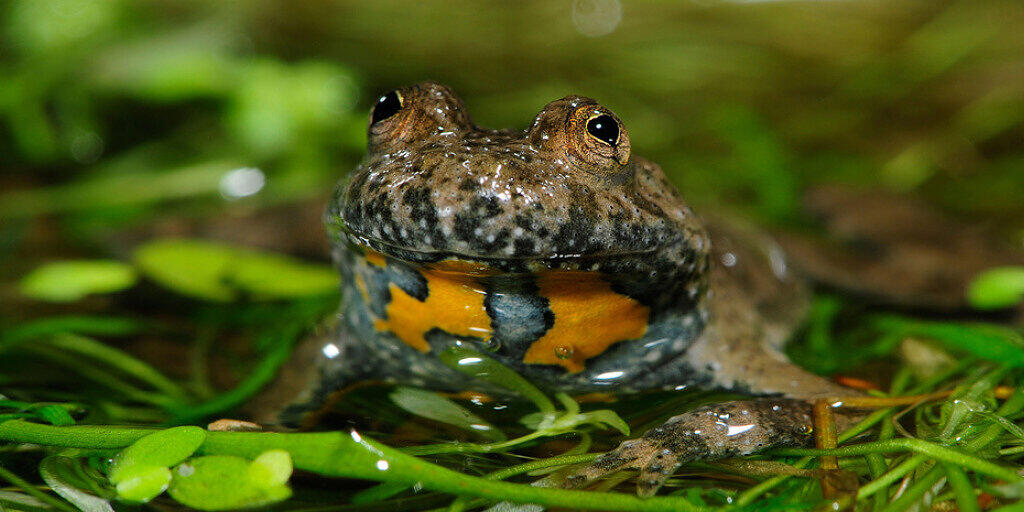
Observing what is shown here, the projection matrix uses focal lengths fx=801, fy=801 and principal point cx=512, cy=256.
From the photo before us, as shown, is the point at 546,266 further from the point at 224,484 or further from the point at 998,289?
the point at 998,289

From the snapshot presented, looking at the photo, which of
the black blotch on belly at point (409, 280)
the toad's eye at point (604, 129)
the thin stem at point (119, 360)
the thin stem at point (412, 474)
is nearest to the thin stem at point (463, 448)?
the thin stem at point (412, 474)

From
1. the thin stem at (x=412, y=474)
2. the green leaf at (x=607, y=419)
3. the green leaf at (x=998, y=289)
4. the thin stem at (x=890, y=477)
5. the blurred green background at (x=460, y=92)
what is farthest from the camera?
the blurred green background at (x=460, y=92)

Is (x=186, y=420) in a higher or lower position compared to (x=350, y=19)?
lower

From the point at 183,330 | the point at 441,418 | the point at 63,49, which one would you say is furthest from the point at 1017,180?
the point at 63,49

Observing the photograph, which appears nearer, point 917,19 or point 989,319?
point 989,319

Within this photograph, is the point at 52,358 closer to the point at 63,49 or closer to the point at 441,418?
the point at 441,418

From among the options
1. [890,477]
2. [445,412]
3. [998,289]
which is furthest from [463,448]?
[998,289]

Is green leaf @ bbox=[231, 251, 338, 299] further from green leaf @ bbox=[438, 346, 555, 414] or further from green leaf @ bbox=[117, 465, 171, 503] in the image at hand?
green leaf @ bbox=[117, 465, 171, 503]

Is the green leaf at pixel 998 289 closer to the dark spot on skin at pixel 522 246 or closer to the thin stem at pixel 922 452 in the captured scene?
the thin stem at pixel 922 452
